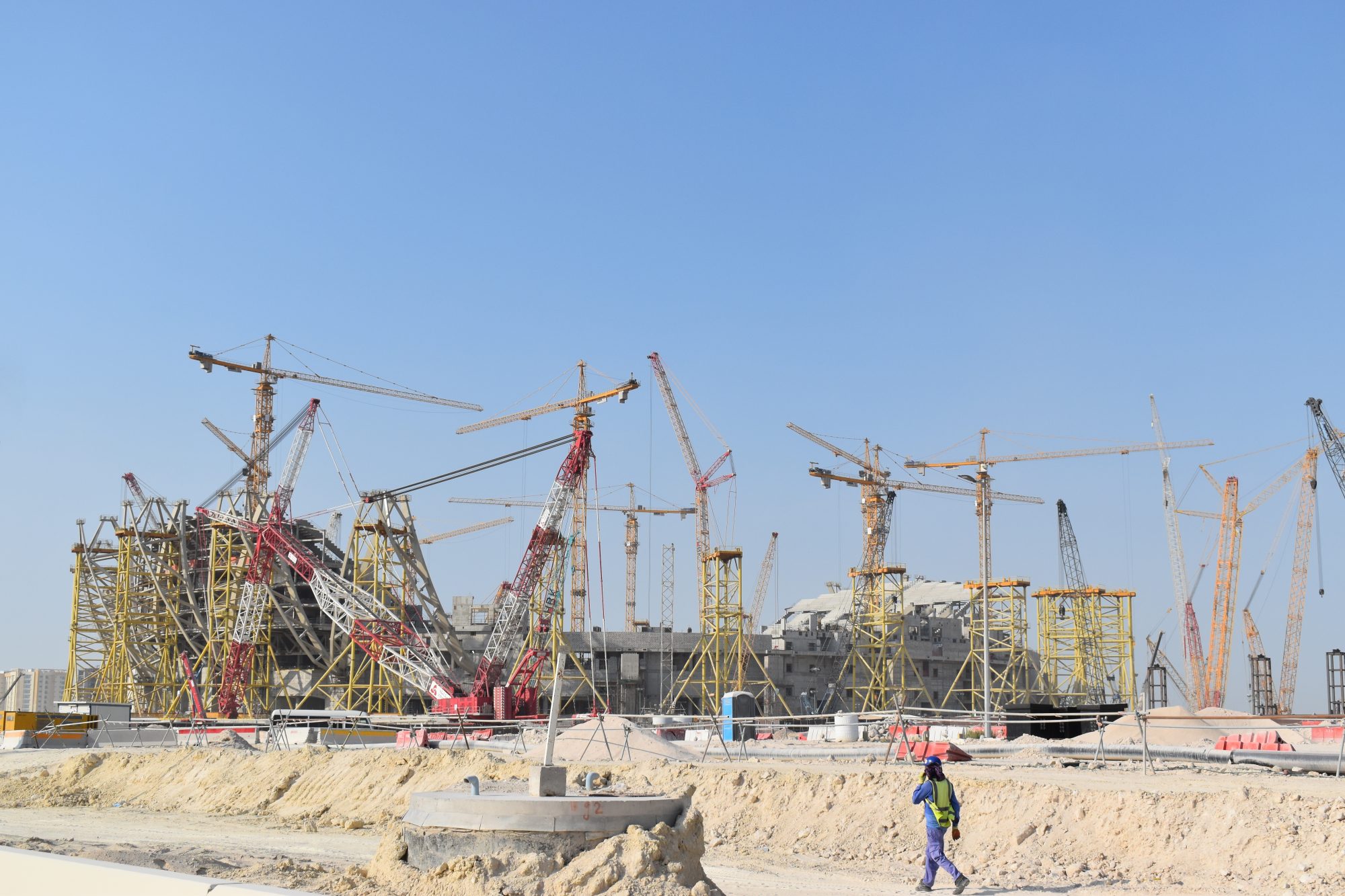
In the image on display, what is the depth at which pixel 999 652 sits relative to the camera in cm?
10350

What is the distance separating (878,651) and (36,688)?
91447mm

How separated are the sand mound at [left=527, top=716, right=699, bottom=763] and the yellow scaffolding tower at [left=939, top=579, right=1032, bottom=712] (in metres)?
54.8

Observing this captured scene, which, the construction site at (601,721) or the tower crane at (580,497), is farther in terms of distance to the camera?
the tower crane at (580,497)

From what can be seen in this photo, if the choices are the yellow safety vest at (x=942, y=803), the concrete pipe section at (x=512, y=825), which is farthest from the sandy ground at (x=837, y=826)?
the yellow safety vest at (x=942, y=803)

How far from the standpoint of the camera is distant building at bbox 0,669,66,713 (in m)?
135

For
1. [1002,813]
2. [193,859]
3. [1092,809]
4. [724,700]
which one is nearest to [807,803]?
[1002,813]

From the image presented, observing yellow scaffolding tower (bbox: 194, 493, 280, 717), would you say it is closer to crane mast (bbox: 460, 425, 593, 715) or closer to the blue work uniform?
crane mast (bbox: 460, 425, 593, 715)

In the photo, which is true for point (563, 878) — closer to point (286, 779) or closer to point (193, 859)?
point (193, 859)

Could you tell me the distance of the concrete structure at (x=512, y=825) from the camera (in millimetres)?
11734

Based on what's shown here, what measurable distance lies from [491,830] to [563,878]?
789 millimetres

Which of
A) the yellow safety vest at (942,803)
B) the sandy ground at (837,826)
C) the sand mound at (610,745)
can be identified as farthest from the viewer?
the sand mound at (610,745)

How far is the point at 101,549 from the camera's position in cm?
9181

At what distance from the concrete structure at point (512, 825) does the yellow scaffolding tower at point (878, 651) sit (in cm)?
7984

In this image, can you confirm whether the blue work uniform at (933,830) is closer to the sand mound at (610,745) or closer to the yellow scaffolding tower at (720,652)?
the sand mound at (610,745)
